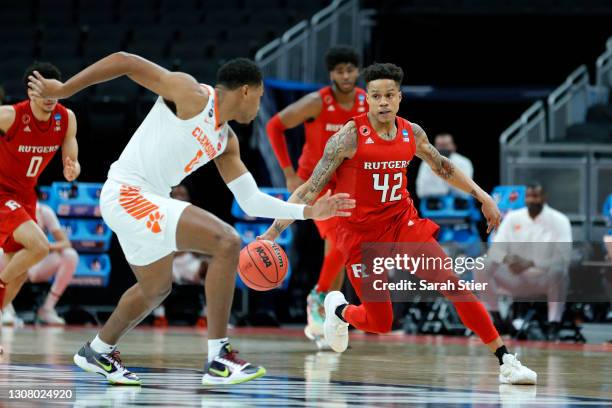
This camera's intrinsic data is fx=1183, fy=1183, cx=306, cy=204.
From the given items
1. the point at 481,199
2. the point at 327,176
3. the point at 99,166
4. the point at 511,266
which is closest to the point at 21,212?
the point at 327,176

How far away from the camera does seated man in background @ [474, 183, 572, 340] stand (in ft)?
36.1

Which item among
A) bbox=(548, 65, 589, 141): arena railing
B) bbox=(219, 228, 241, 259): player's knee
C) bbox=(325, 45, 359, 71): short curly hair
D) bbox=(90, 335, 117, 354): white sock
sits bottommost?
bbox=(90, 335, 117, 354): white sock

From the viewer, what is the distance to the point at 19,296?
1364 cm

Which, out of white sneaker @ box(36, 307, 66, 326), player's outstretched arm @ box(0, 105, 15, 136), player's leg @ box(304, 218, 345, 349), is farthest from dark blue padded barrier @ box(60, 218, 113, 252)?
player's outstretched arm @ box(0, 105, 15, 136)

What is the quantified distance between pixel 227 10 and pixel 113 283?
567 centimetres

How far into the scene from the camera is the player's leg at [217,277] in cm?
557

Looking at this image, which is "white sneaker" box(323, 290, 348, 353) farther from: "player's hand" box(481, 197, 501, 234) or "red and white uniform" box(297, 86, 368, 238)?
"red and white uniform" box(297, 86, 368, 238)

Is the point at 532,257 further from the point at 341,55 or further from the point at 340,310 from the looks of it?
the point at 340,310

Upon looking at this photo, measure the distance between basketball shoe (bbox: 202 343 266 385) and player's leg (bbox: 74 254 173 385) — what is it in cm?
40

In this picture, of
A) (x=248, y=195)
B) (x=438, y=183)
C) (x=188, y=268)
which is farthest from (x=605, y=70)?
(x=248, y=195)

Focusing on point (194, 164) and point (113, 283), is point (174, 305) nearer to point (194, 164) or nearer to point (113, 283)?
point (113, 283)

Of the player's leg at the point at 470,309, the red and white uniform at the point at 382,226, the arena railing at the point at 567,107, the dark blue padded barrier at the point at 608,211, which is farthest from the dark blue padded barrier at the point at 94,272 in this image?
the player's leg at the point at 470,309

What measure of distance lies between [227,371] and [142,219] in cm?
83

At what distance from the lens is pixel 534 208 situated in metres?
11.3
